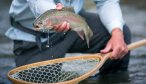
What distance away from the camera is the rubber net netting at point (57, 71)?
4.94 meters

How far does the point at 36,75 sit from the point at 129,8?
5.67 meters

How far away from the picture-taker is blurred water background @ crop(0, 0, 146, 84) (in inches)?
221

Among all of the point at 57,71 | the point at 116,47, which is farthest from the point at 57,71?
the point at 116,47

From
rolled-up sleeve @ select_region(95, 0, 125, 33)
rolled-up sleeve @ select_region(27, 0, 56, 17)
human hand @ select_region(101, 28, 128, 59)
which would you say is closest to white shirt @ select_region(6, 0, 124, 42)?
rolled-up sleeve @ select_region(95, 0, 125, 33)

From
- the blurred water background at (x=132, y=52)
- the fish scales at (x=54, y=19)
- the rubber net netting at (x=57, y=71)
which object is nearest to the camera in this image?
the fish scales at (x=54, y=19)

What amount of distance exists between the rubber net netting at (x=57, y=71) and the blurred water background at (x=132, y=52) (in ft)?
1.27

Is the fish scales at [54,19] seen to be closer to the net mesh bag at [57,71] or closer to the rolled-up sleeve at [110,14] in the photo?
the net mesh bag at [57,71]

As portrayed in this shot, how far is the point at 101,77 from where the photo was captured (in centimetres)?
568

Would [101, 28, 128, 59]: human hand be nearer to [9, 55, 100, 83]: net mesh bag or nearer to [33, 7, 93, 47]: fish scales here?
[9, 55, 100, 83]: net mesh bag

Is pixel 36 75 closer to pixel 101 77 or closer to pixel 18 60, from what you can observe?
pixel 18 60

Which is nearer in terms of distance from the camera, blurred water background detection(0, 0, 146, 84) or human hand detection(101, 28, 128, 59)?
human hand detection(101, 28, 128, 59)

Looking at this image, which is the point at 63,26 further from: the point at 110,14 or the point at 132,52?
the point at 132,52

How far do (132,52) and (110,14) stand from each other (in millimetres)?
1706

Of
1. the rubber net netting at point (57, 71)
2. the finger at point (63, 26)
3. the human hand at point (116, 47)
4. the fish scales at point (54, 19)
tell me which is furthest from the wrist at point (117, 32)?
the finger at point (63, 26)
